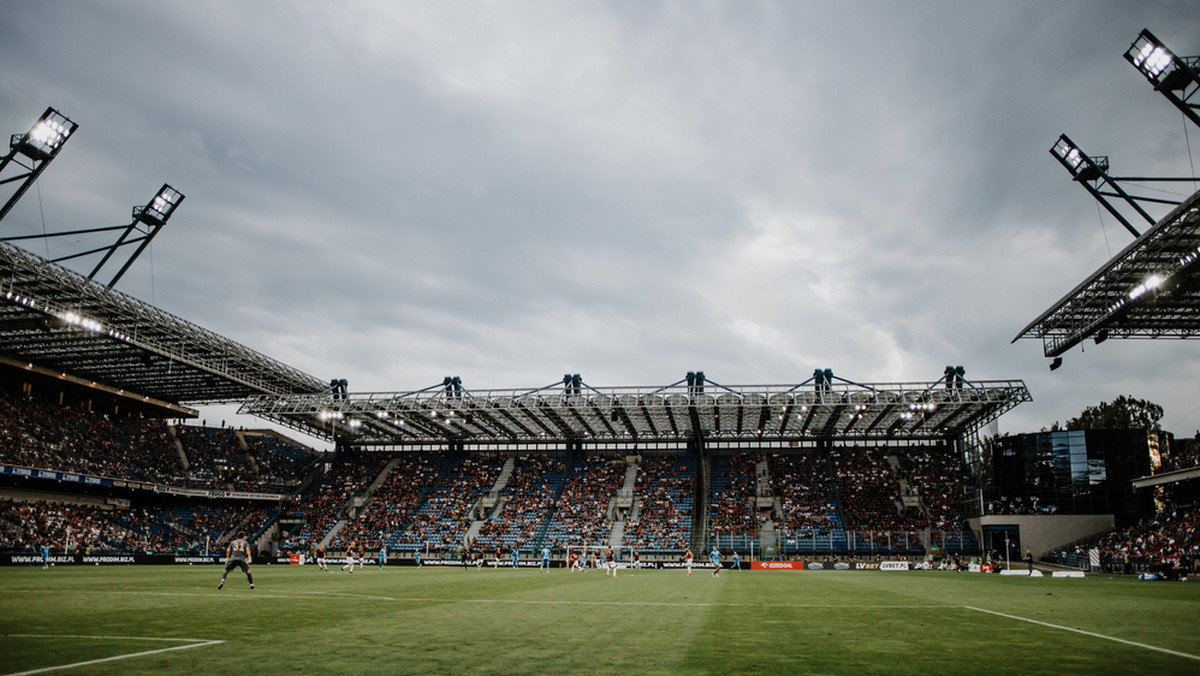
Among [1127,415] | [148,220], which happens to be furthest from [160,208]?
[1127,415]

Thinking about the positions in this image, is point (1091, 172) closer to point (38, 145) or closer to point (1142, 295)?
point (1142, 295)

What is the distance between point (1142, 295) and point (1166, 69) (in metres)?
9.68

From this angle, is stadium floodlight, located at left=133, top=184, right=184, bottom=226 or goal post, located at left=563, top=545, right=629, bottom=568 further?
goal post, located at left=563, top=545, right=629, bottom=568

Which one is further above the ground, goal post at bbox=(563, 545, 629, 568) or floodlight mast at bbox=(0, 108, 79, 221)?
floodlight mast at bbox=(0, 108, 79, 221)

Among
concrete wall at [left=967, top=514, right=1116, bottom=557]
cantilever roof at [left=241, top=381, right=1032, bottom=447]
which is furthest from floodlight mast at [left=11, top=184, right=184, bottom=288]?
concrete wall at [left=967, top=514, right=1116, bottom=557]

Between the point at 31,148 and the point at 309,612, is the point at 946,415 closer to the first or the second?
the point at 309,612

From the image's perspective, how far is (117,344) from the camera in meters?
43.7

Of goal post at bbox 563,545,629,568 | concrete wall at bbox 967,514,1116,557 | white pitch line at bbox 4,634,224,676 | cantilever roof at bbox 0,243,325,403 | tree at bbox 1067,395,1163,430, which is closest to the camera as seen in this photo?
white pitch line at bbox 4,634,224,676

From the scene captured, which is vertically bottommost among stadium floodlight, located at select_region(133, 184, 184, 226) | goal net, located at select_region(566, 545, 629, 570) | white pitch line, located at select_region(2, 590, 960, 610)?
goal net, located at select_region(566, 545, 629, 570)

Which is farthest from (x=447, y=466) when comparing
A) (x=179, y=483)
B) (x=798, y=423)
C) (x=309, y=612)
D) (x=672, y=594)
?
(x=309, y=612)

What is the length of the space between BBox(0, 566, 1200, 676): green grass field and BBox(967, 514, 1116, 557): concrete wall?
35.8 m

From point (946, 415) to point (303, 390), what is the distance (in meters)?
51.1

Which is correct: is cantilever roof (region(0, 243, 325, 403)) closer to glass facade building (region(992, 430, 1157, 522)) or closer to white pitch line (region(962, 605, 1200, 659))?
white pitch line (region(962, 605, 1200, 659))

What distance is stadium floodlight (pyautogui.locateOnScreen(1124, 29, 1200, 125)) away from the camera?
22.3 metres
